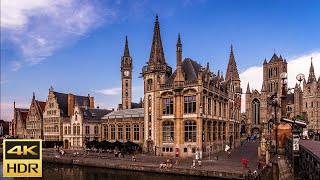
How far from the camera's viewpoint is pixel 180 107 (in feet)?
181

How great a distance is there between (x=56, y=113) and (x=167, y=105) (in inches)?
1665

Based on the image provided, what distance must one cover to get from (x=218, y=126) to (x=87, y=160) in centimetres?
2637

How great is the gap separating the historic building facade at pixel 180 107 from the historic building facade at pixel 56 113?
1290 inches

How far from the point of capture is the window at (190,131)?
177 ft

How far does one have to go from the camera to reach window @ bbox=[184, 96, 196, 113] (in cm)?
5409

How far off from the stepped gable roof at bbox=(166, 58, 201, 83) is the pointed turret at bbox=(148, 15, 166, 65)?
436 cm

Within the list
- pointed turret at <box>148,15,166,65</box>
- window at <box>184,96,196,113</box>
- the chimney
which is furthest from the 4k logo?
the chimney

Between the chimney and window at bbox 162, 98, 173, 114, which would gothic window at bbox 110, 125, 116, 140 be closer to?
the chimney

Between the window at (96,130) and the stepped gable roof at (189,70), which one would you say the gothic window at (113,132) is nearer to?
the window at (96,130)

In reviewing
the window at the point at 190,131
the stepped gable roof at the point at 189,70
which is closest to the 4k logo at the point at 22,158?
the window at the point at 190,131

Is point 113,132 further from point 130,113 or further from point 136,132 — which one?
point 136,132

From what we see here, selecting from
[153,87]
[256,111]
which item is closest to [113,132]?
[153,87]

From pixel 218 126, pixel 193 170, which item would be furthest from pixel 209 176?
pixel 218 126

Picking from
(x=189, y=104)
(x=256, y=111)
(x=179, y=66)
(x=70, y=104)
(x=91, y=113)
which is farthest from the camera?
(x=256, y=111)
